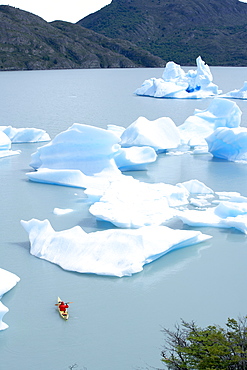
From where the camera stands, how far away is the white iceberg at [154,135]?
12.2 m

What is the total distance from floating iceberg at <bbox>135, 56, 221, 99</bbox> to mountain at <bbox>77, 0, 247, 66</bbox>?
53.9m

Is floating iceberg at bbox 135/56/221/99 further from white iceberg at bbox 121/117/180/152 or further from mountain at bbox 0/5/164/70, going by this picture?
mountain at bbox 0/5/164/70

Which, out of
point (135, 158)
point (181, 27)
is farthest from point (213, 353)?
point (181, 27)

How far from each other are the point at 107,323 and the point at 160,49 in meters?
88.3

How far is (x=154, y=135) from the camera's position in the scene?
12500 millimetres

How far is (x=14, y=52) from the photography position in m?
66.1

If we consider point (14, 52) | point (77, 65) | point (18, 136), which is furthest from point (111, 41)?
point (18, 136)

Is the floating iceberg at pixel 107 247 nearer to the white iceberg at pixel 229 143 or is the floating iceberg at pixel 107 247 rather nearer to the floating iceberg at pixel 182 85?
the white iceberg at pixel 229 143

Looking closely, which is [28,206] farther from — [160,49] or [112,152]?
[160,49]

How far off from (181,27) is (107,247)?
97863mm

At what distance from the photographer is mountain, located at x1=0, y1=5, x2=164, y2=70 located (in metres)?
66.4

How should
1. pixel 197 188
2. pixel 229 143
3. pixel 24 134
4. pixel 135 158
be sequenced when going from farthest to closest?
1. pixel 24 134
2. pixel 229 143
3. pixel 135 158
4. pixel 197 188

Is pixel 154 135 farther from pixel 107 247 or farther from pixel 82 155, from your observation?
pixel 107 247

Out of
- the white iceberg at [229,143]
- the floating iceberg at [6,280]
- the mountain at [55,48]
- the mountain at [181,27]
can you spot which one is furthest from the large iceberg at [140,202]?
the mountain at [181,27]
